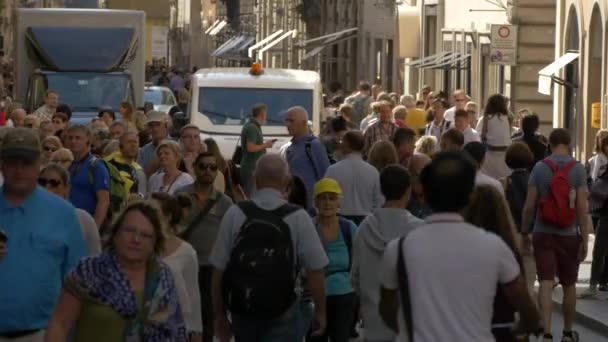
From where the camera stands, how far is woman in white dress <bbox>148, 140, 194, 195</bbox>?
47.3ft

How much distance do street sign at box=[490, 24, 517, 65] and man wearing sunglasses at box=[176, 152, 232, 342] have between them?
23.5m

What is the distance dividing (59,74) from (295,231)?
22195 mm

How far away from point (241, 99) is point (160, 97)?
17.8 meters

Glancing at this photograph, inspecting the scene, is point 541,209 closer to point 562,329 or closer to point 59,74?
point 562,329

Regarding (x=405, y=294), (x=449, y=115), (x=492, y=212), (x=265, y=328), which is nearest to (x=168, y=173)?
(x=265, y=328)

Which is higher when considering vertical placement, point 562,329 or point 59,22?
point 59,22

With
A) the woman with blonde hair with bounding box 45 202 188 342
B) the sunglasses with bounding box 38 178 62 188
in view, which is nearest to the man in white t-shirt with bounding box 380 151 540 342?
the woman with blonde hair with bounding box 45 202 188 342

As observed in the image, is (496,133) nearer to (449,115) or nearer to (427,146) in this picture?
(427,146)

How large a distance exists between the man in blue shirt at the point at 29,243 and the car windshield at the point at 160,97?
35.3 meters

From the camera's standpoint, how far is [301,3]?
69688 mm

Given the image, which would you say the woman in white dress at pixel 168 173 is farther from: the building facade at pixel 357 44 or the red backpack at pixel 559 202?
the building facade at pixel 357 44

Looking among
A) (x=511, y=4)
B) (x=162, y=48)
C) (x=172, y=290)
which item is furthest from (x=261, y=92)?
(x=162, y=48)

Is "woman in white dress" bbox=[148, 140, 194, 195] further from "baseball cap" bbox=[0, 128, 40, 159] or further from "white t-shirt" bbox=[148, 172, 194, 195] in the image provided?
"baseball cap" bbox=[0, 128, 40, 159]

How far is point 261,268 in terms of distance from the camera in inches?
387
